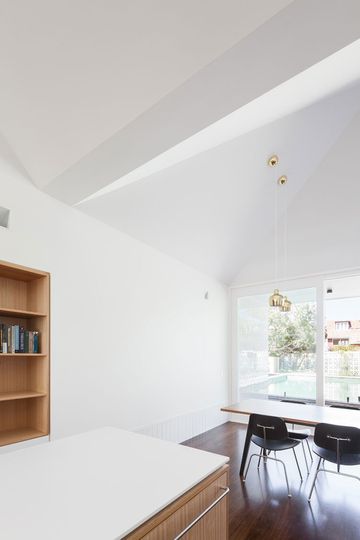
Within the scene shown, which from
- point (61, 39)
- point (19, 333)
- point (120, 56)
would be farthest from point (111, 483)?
point (61, 39)

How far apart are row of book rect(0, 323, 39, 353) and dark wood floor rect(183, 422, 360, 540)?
2153mm

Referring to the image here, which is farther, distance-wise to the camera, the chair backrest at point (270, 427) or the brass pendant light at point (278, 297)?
the brass pendant light at point (278, 297)

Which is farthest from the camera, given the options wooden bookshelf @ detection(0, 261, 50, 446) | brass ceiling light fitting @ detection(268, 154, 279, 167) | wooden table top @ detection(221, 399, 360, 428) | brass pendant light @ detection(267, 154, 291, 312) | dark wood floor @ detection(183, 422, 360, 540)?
brass ceiling light fitting @ detection(268, 154, 279, 167)

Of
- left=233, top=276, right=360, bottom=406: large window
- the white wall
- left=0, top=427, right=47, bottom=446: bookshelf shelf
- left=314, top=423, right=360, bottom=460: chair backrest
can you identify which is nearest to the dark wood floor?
left=314, top=423, right=360, bottom=460: chair backrest

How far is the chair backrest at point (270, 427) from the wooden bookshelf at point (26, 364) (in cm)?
199

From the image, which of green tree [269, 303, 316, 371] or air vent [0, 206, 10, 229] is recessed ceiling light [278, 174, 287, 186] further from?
air vent [0, 206, 10, 229]

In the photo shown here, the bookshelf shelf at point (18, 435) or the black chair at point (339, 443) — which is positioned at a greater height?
the bookshelf shelf at point (18, 435)

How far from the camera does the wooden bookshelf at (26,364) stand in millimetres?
2658

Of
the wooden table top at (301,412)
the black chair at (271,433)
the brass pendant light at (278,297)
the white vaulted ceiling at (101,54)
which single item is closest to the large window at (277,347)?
the brass pendant light at (278,297)

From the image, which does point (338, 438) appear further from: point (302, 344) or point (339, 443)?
point (302, 344)

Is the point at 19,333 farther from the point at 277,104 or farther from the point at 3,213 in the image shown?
the point at 277,104

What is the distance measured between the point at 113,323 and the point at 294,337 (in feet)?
10.8

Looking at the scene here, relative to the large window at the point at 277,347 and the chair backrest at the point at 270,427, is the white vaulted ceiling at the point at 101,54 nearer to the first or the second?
the chair backrest at the point at 270,427

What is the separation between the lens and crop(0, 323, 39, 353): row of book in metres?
2.54
